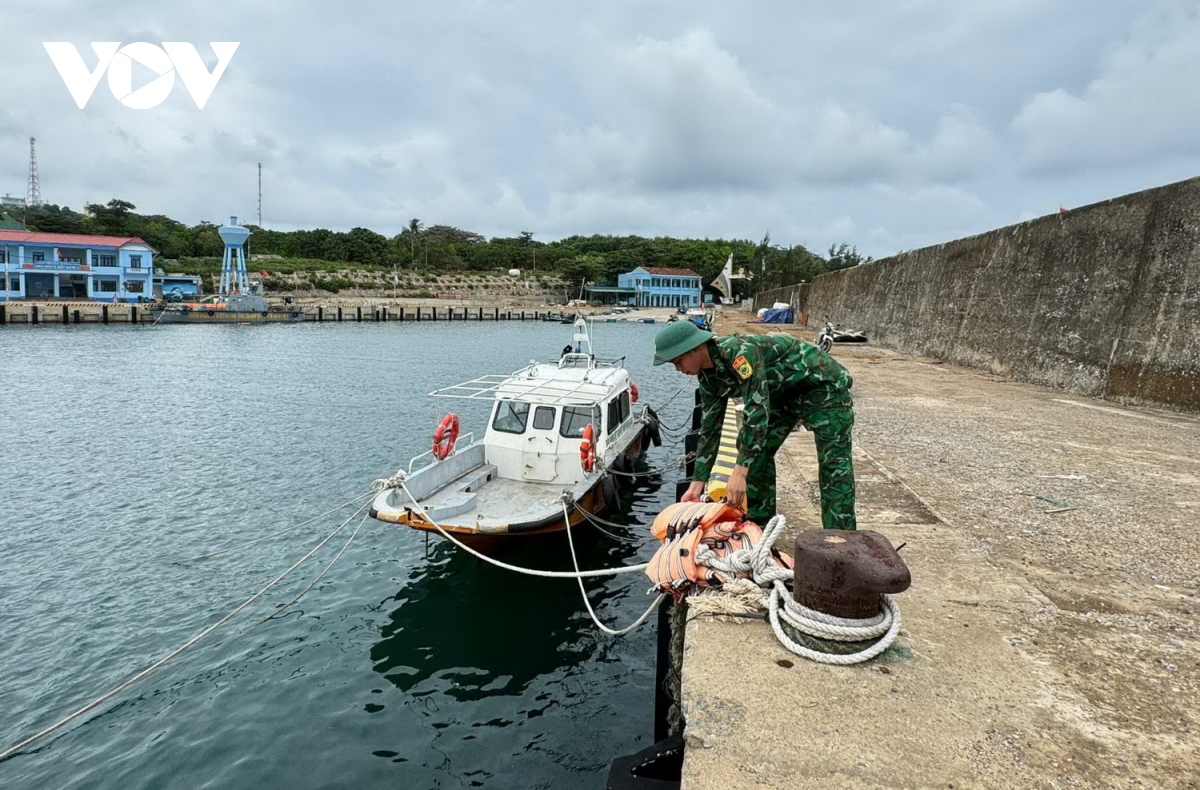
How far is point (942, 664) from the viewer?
10.4ft

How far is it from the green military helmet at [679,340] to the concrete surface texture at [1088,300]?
9.61m

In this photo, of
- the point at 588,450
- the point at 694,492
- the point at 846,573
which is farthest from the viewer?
the point at 588,450

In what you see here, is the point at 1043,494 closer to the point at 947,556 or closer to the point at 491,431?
the point at 947,556

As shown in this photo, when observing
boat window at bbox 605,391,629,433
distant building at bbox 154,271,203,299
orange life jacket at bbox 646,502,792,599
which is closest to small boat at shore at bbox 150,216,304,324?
distant building at bbox 154,271,203,299

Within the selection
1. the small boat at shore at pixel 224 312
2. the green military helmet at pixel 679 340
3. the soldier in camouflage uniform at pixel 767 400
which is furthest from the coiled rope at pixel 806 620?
the small boat at shore at pixel 224 312

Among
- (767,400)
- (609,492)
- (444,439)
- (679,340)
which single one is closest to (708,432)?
(767,400)

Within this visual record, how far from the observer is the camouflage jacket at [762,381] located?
392cm

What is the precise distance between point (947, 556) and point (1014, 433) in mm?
5113

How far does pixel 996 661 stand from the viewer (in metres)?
3.22

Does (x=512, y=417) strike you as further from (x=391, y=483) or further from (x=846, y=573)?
(x=846, y=573)

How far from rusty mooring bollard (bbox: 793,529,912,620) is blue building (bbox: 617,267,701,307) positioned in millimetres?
97558

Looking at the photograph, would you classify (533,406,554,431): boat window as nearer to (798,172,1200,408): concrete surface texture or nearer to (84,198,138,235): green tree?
(798,172,1200,408): concrete surface texture

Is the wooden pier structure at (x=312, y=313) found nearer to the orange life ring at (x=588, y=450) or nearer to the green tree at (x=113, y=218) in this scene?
the green tree at (x=113, y=218)

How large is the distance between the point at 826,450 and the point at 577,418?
278 inches
